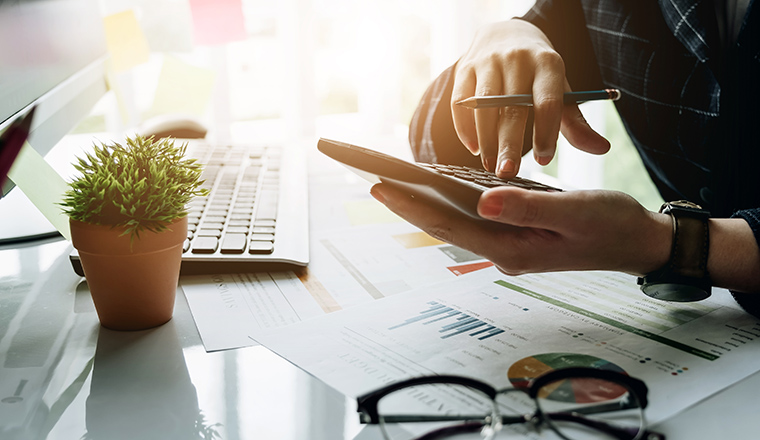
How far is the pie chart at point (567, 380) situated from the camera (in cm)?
38

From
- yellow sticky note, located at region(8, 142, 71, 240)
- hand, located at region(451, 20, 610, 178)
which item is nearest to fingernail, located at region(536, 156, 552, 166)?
hand, located at region(451, 20, 610, 178)

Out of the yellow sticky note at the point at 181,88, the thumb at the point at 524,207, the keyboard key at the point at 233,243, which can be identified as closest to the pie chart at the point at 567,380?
the thumb at the point at 524,207

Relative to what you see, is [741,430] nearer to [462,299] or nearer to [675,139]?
[462,299]

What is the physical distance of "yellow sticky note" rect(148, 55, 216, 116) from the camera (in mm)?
1275

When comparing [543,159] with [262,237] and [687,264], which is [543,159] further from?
[262,237]

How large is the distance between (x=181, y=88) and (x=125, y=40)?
0.54ft

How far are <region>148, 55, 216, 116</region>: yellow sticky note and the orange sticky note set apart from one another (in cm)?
32

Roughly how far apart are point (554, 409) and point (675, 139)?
69cm

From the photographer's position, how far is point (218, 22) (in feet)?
5.20

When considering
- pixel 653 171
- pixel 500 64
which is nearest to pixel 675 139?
pixel 653 171

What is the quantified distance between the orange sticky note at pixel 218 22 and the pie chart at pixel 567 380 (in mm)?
1385

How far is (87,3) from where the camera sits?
111 centimetres

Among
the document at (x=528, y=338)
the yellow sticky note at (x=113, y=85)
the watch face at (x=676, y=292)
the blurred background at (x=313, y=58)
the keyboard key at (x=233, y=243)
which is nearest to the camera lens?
the document at (x=528, y=338)

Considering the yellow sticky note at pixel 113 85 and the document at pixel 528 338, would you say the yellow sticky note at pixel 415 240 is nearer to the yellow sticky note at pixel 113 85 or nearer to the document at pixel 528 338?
the document at pixel 528 338
